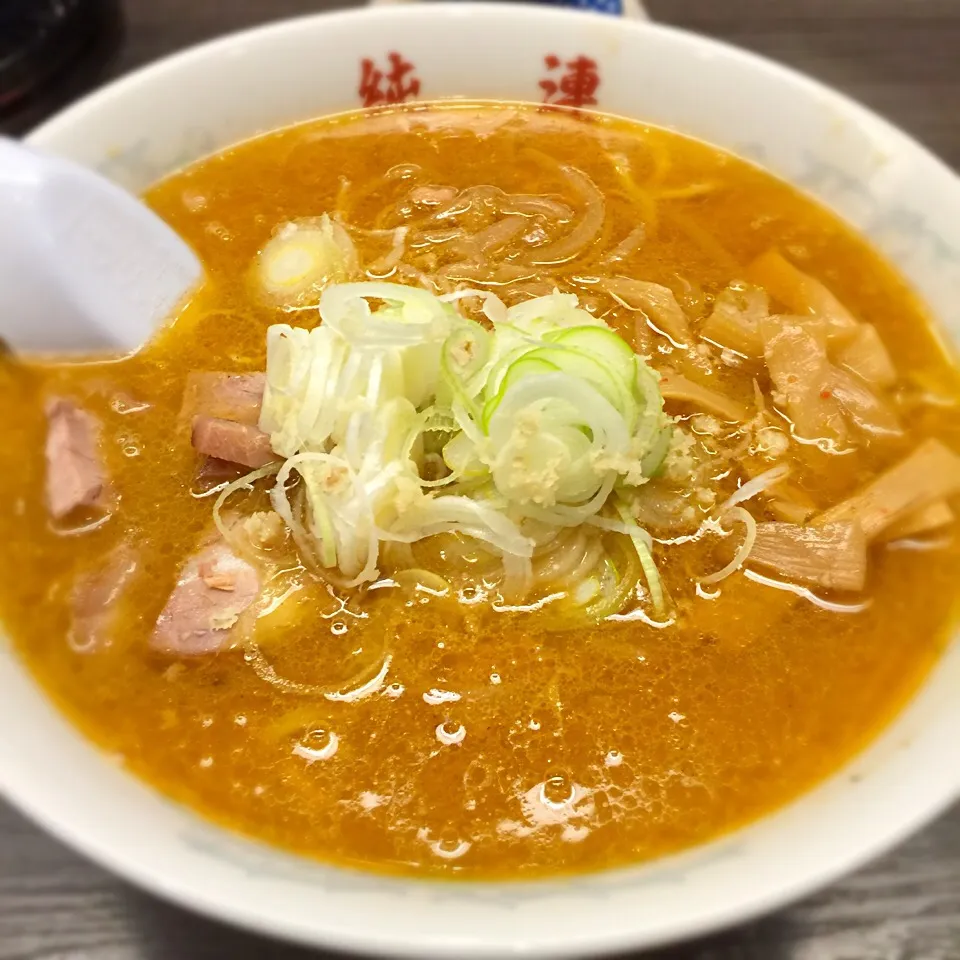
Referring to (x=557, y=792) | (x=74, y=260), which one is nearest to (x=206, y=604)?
(x=557, y=792)

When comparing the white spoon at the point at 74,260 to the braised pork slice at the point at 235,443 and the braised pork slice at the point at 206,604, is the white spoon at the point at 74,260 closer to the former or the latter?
the braised pork slice at the point at 235,443

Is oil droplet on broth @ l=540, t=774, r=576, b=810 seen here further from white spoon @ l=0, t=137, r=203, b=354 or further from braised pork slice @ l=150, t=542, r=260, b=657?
white spoon @ l=0, t=137, r=203, b=354

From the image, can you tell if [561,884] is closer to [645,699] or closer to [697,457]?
[645,699]

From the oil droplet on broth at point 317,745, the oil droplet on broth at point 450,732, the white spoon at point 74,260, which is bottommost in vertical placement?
the oil droplet on broth at point 317,745

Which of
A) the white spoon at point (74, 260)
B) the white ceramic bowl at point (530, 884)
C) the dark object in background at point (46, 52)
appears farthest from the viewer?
the dark object in background at point (46, 52)

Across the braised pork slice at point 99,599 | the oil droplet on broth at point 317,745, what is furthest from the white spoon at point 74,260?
the oil droplet on broth at point 317,745
